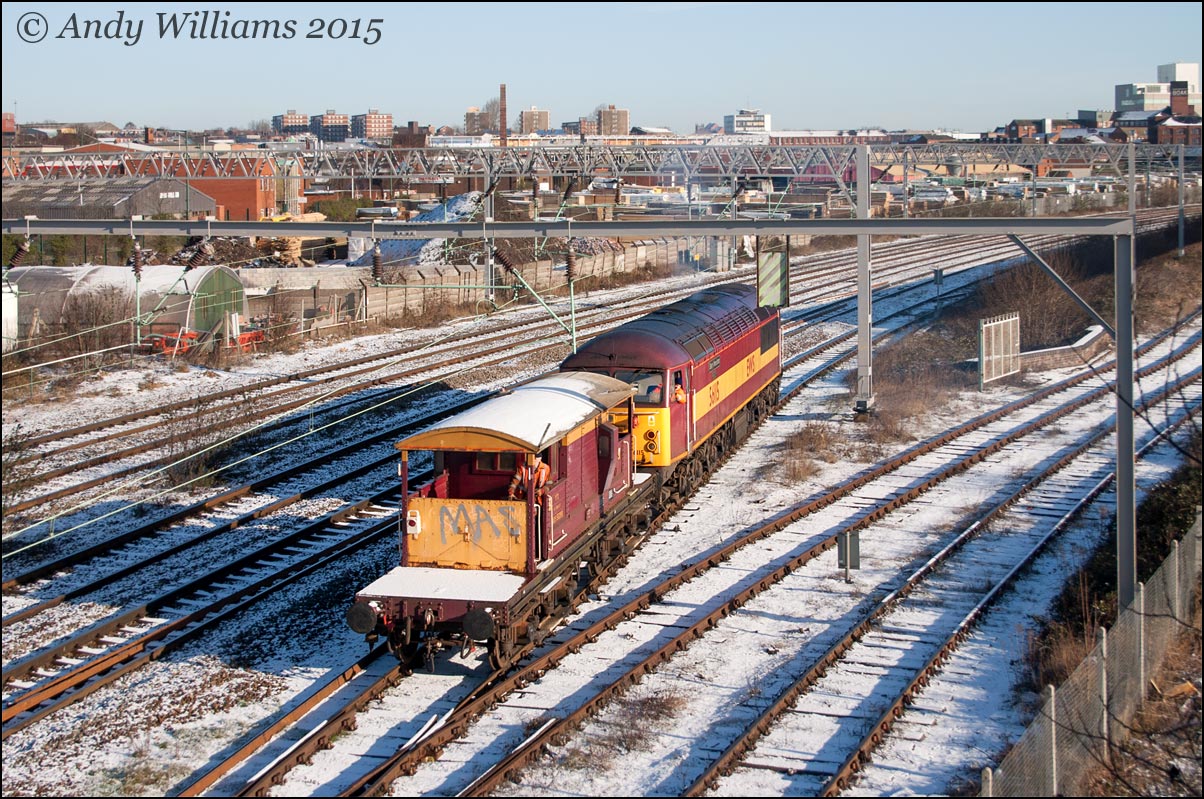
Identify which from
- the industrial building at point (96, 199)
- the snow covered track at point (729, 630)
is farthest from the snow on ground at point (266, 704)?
the industrial building at point (96, 199)

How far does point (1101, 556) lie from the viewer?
1662cm

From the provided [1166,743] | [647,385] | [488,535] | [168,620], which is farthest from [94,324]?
[1166,743]

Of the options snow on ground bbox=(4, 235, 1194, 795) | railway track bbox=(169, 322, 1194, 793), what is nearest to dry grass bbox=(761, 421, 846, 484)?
snow on ground bbox=(4, 235, 1194, 795)

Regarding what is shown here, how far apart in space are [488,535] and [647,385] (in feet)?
18.7

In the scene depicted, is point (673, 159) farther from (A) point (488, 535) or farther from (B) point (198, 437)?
(A) point (488, 535)

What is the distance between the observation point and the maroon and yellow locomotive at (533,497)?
41.7ft

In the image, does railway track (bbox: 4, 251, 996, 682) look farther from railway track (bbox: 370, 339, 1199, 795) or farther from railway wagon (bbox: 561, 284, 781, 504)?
railway wagon (bbox: 561, 284, 781, 504)

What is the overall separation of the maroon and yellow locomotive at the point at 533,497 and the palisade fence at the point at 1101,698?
5.34 m

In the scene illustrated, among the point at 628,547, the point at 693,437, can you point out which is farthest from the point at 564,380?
the point at 693,437

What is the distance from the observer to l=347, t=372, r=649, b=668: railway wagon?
12625 millimetres

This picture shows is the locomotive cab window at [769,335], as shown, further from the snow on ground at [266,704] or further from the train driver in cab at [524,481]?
the train driver in cab at [524,481]

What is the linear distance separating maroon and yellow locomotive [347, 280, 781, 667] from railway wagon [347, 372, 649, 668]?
15 millimetres

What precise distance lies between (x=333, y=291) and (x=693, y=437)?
69.6 ft

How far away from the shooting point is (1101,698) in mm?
10781
